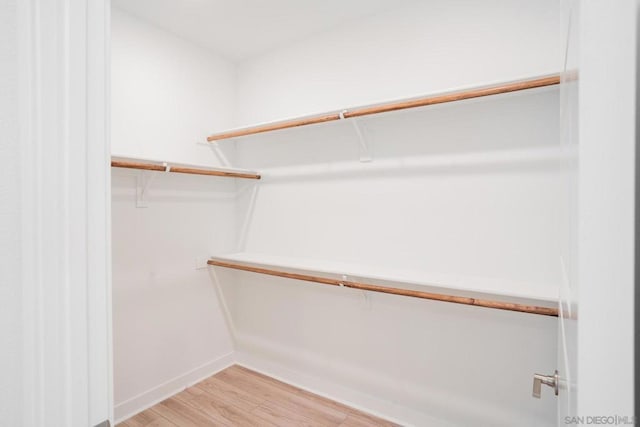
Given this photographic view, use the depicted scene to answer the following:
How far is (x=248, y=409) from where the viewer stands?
6.47 ft

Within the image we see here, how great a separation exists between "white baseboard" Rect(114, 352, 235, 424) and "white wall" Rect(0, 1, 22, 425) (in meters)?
1.84

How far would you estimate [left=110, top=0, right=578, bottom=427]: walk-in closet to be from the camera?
61.1 inches

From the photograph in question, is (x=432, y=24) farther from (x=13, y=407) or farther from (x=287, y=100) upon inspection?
(x=13, y=407)

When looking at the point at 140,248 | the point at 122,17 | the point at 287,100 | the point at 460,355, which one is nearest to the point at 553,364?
the point at 460,355

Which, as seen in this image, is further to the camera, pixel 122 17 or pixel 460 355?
pixel 122 17

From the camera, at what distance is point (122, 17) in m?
1.92

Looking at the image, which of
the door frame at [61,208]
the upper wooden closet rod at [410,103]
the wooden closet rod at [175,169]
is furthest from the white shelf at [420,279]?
the door frame at [61,208]

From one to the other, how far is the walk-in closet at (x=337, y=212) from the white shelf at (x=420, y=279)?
0.02 metres

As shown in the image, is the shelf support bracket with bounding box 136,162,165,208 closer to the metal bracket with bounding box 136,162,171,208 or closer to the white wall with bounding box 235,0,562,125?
the metal bracket with bounding box 136,162,171,208

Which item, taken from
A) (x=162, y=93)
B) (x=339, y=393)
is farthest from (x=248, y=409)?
(x=162, y=93)

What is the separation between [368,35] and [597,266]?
6.64ft

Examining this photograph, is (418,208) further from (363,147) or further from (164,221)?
(164,221)

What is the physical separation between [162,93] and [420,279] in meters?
1.94

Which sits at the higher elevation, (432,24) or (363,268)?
(432,24)
